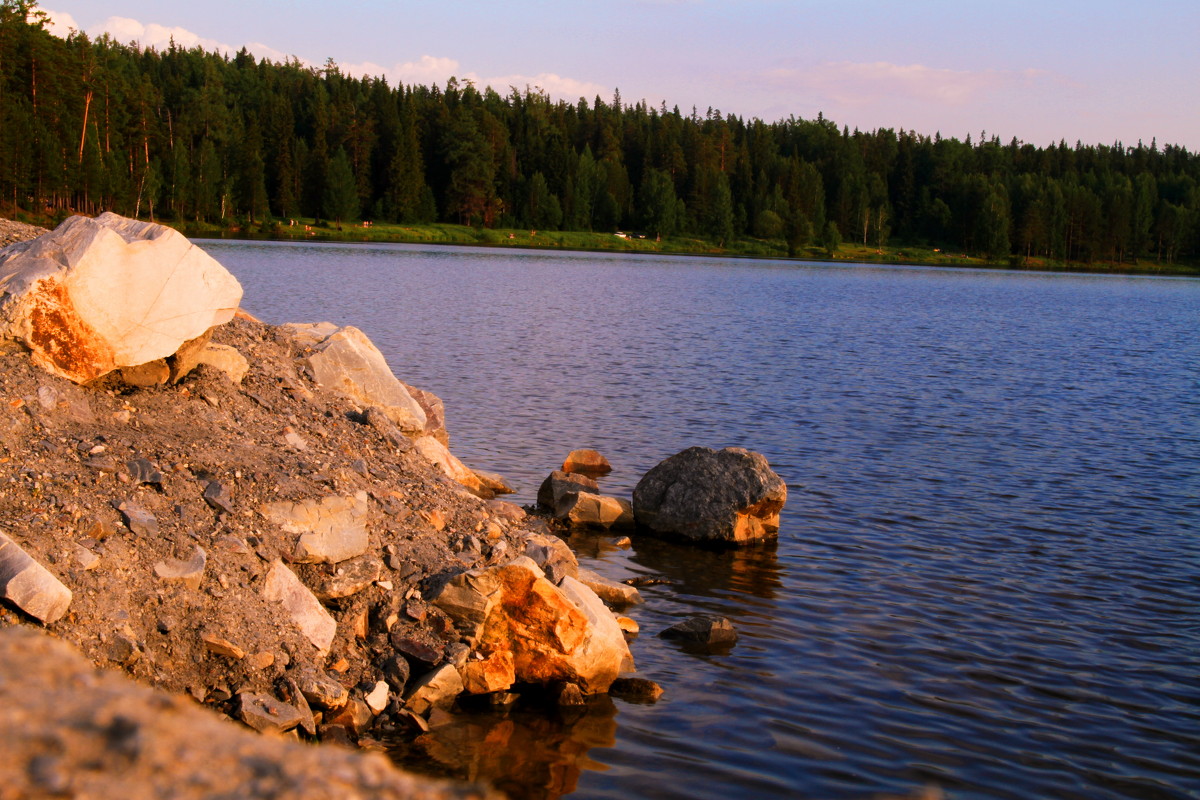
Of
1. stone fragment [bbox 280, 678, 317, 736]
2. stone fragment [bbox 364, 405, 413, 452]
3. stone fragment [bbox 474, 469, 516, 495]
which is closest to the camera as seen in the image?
stone fragment [bbox 280, 678, 317, 736]

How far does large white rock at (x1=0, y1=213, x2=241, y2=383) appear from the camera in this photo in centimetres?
912

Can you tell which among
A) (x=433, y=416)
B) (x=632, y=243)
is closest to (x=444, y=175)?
(x=632, y=243)

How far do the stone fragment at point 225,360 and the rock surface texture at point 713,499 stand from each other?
588cm

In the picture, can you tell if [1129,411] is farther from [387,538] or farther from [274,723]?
[274,723]

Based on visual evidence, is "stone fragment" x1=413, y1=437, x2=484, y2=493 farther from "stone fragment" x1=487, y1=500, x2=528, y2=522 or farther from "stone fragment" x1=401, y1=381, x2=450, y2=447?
"stone fragment" x1=487, y1=500, x2=528, y2=522

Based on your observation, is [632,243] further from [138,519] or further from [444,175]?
[138,519]

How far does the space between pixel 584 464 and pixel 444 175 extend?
15260 centimetres

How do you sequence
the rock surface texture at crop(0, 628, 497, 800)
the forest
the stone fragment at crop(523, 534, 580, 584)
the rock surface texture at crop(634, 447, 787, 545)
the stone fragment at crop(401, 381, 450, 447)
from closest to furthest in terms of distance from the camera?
the rock surface texture at crop(0, 628, 497, 800), the stone fragment at crop(523, 534, 580, 584), the rock surface texture at crop(634, 447, 787, 545), the stone fragment at crop(401, 381, 450, 447), the forest

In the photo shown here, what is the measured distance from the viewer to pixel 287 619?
8.05 m

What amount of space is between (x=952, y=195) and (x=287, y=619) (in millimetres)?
197917

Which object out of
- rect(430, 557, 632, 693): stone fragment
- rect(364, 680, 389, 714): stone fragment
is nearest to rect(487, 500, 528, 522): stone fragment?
rect(430, 557, 632, 693): stone fragment

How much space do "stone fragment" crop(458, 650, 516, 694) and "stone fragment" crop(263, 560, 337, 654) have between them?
1.18m

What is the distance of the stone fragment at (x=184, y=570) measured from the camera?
7766 millimetres

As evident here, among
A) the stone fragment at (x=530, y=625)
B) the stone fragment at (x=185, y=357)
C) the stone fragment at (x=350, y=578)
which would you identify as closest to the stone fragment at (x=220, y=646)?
the stone fragment at (x=350, y=578)
